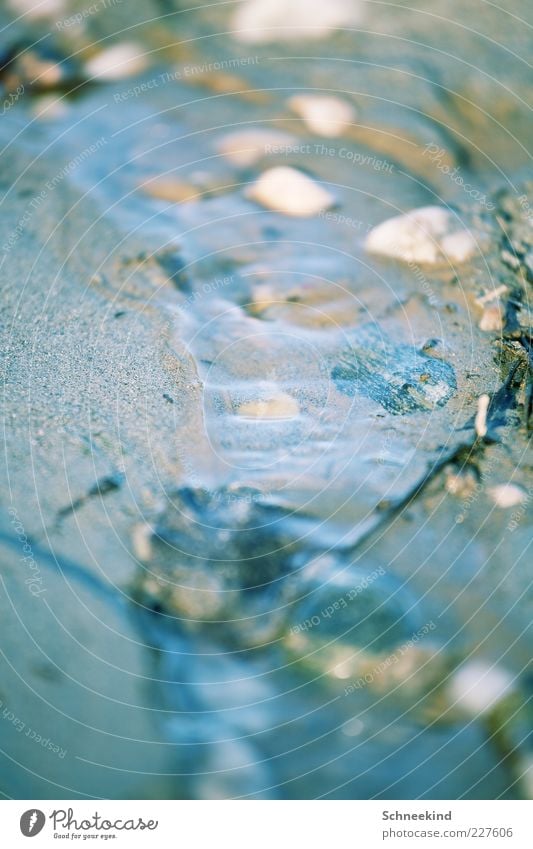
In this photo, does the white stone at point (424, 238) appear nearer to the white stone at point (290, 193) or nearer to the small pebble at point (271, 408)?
the white stone at point (290, 193)

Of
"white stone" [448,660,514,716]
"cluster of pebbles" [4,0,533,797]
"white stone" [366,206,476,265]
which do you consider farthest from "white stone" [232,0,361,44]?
"white stone" [448,660,514,716]

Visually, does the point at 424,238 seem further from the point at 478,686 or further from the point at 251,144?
the point at 478,686

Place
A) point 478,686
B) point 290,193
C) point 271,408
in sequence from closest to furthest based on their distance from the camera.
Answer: point 478,686 → point 271,408 → point 290,193

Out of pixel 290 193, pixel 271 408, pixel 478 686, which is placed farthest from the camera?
pixel 290 193

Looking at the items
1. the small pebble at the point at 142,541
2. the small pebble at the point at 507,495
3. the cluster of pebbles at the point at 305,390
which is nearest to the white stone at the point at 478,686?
the cluster of pebbles at the point at 305,390

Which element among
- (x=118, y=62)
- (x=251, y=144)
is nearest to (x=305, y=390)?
(x=251, y=144)

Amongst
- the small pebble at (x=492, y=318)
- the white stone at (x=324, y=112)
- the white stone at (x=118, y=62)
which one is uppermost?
the white stone at (x=118, y=62)
